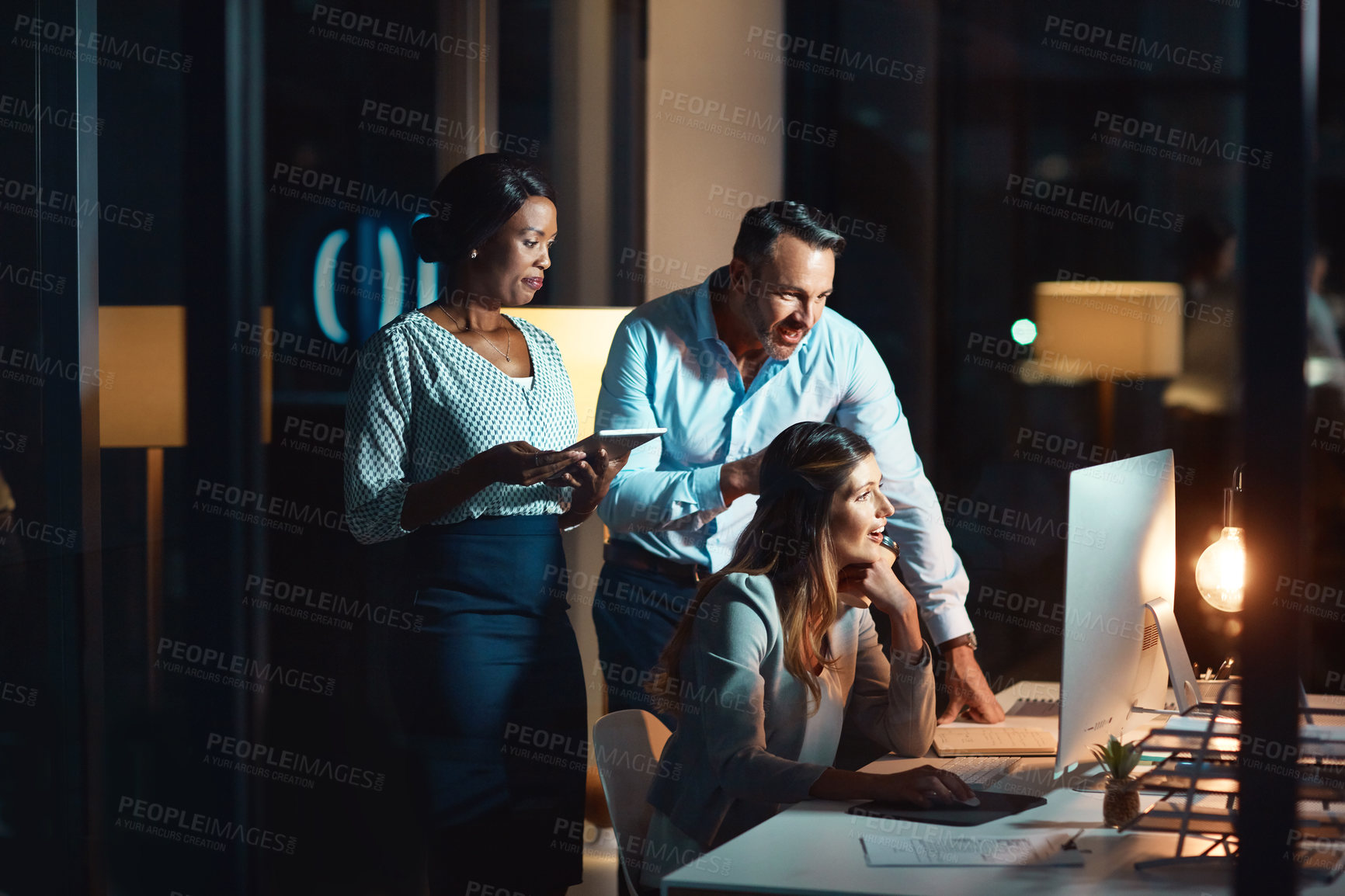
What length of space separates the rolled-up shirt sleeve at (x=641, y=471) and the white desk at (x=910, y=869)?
0.79 metres

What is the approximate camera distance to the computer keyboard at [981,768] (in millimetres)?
1825

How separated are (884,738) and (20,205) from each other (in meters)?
2.08

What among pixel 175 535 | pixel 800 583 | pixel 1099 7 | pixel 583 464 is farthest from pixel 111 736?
pixel 1099 7

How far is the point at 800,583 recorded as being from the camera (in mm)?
1861

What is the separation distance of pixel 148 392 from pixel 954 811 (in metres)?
1.95

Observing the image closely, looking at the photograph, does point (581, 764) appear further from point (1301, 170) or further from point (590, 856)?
point (1301, 170)

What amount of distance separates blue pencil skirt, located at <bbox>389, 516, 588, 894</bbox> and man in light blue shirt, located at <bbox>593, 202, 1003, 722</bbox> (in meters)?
0.28

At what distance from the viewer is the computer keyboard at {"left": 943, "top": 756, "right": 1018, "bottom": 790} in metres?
1.83
